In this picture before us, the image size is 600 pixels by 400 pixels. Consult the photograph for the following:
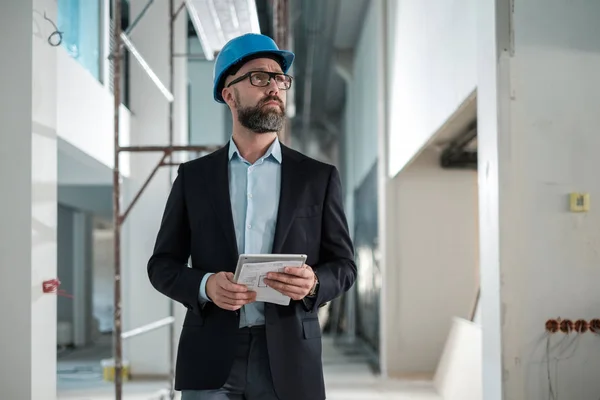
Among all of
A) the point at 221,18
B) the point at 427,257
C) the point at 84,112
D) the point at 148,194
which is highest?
the point at 221,18

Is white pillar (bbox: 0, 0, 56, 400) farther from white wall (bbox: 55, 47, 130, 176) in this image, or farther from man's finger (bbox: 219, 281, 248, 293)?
man's finger (bbox: 219, 281, 248, 293)

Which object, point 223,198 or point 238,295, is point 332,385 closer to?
point 223,198

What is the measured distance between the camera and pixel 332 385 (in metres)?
7.49

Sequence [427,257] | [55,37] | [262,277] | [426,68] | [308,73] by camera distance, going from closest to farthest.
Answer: [262,277] < [55,37] < [426,68] < [427,257] < [308,73]

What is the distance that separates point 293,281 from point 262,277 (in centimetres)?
7

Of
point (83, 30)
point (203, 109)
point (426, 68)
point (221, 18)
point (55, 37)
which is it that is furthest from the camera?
point (203, 109)

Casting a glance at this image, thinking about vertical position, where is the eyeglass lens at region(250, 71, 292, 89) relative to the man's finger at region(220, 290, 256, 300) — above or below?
above

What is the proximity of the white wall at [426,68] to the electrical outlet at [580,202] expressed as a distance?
95 cm

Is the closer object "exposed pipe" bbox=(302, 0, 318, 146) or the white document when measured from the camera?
the white document

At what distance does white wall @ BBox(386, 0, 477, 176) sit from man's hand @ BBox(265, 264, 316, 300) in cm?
269

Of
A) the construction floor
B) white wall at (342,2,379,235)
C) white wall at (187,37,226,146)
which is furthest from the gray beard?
white wall at (187,37,226,146)

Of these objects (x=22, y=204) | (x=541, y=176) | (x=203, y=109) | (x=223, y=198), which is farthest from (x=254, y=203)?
(x=203, y=109)

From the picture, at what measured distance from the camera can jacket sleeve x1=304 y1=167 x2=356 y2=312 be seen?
191cm

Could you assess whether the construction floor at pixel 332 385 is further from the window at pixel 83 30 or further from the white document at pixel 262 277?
the white document at pixel 262 277
